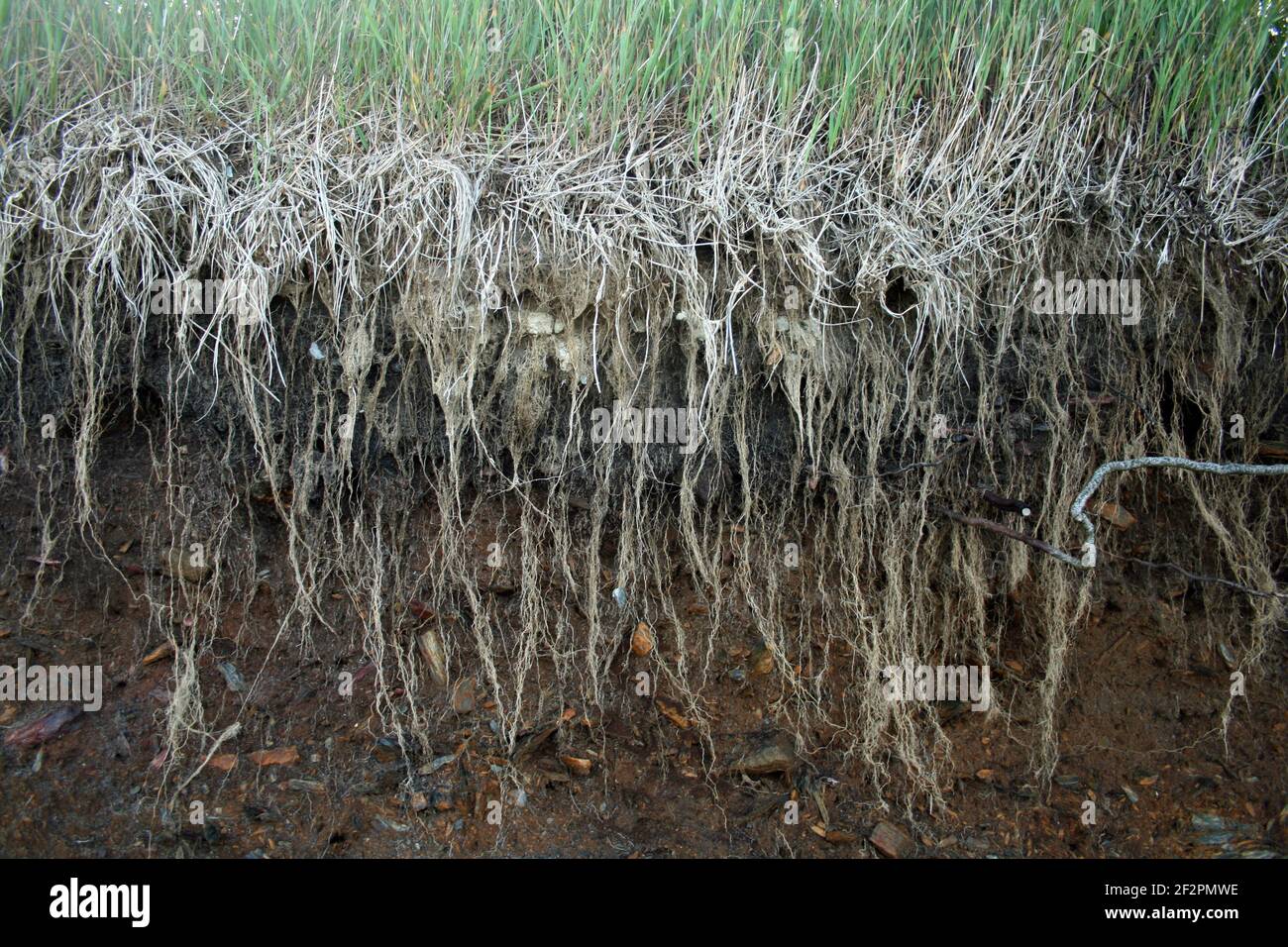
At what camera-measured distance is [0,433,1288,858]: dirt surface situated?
92.4 inches

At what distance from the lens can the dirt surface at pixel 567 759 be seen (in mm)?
2348

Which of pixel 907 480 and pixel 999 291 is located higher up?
pixel 999 291

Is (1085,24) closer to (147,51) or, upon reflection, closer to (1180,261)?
(1180,261)

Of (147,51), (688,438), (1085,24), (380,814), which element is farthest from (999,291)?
(147,51)

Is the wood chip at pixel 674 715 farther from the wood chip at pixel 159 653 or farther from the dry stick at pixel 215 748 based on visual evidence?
the wood chip at pixel 159 653

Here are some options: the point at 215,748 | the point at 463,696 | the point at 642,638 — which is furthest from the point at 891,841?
the point at 215,748

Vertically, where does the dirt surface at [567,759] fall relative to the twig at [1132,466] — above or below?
below

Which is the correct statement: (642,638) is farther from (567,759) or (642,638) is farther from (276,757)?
(276,757)

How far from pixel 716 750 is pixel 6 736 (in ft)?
7.05

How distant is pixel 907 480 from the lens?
243 centimetres

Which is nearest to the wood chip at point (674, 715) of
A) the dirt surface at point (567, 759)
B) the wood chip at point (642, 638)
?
the dirt surface at point (567, 759)

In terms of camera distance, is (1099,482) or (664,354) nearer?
(1099,482)

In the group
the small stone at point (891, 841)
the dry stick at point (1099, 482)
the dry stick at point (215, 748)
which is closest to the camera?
the dry stick at point (1099, 482)

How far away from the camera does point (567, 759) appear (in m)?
2.47
